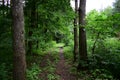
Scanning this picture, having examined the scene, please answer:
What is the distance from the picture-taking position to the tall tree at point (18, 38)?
18.8 feet

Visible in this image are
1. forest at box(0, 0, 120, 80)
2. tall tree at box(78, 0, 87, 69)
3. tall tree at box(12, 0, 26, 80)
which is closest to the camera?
tall tree at box(12, 0, 26, 80)

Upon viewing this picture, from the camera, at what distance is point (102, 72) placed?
854 centimetres

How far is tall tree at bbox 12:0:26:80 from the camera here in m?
5.73

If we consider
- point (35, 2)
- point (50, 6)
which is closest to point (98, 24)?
point (50, 6)

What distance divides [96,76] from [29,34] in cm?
546

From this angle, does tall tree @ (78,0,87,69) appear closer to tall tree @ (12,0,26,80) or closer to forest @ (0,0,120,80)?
forest @ (0,0,120,80)

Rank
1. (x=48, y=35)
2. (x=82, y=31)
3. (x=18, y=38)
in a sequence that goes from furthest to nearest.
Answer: (x=48, y=35) < (x=82, y=31) < (x=18, y=38)

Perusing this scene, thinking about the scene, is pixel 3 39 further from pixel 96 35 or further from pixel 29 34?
pixel 96 35

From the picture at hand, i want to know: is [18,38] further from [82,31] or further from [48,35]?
[48,35]

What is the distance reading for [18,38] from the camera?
19.0 ft

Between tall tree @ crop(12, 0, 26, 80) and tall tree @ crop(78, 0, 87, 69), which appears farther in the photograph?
tall tree @ crop(78, 0, 87, 69)

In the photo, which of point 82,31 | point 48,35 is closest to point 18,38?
point 82,31

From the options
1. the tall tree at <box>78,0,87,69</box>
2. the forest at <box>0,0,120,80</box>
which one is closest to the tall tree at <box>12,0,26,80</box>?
the forest at <box>0,0,120,80</box>

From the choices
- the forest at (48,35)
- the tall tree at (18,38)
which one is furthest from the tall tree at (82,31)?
the tall tree at (18,38)
